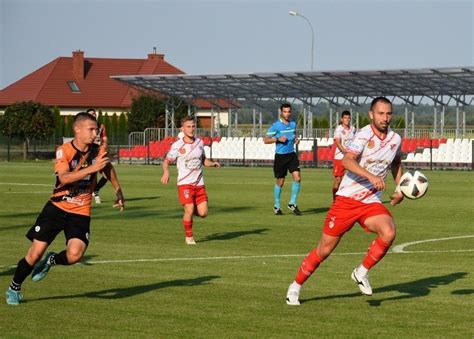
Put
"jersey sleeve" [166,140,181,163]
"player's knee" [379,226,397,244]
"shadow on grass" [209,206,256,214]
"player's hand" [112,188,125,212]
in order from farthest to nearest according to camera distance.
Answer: "shadow on grass" [209,206,256,214] < "jersey sleeve" [166,140,181,163] < "player's hand" [112,188,125,212] < "player's knee" [379,226,397,244]

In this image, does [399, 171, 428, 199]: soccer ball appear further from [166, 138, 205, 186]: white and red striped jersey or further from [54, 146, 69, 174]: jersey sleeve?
[166, 138, 205, 186]: white and red striped jersey

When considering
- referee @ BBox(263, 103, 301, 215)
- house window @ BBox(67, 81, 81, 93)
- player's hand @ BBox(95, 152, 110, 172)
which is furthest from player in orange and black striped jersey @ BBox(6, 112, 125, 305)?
house window @ BBox(67, 81, 81, 93)

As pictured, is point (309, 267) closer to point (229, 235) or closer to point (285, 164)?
point (229, 235)

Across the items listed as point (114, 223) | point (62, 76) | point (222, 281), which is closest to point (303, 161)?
point (114, 223)

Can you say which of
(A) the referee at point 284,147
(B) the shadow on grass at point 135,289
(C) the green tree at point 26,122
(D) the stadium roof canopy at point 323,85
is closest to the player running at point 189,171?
(B) the shadow on grass at point 135,289

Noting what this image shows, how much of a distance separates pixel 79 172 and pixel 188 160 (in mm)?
7528

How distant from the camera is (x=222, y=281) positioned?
12.9m

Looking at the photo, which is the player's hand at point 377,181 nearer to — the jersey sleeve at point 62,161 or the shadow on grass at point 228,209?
the jersey sleeve at point 62,161

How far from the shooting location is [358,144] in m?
11.0

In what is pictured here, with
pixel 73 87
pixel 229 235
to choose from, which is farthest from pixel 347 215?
pixel 73 87

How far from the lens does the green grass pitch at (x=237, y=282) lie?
987 cm

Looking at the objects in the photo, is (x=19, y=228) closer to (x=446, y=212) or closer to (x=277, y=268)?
(x=277, y=268)

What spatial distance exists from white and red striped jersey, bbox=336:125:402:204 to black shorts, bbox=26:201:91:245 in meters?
2.56

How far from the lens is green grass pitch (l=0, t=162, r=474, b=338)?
9.87 m
